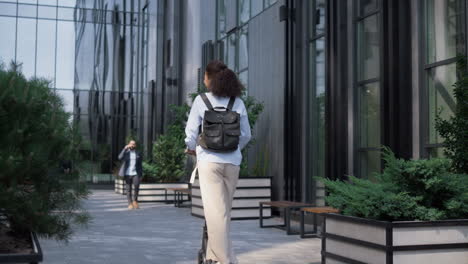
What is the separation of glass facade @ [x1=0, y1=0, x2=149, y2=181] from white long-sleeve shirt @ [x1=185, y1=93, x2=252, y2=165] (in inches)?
1025

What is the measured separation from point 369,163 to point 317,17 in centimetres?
363

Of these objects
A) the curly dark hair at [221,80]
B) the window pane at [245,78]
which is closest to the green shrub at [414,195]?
the curly dark hair at [221,80]

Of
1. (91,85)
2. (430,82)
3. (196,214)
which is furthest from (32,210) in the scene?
(91,85)

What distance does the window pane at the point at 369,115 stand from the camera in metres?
10.1

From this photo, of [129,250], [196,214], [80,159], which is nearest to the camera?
[80,159]

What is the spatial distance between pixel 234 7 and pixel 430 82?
30.8ft

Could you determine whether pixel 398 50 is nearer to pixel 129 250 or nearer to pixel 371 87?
pixel 371 87

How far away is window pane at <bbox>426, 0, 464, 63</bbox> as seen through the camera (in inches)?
324

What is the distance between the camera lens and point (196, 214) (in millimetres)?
13547

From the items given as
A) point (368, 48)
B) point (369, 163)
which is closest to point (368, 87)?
point (368, 48)

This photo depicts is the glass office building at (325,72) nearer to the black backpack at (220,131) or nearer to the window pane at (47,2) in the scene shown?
the black backpack at (220,131)

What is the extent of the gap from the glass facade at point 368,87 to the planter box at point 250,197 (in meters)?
2.76

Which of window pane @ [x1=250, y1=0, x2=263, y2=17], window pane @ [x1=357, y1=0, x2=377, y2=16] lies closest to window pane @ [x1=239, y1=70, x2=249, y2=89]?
window pane @ [x1=250, y1=0, x2=263, y2=17]

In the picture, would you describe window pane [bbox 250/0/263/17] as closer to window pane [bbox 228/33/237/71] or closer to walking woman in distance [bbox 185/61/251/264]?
window pane [bbox 228/33/237/71]
